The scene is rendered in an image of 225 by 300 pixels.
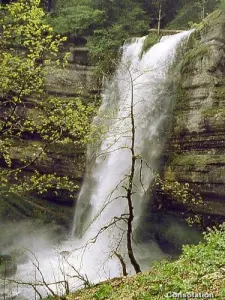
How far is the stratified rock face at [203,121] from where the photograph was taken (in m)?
16.4

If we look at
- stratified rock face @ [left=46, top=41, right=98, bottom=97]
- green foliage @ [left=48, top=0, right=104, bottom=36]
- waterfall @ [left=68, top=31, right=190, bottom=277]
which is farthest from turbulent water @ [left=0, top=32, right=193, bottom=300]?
green foliage @ [left=48, top=0, right=104, bottom=36]

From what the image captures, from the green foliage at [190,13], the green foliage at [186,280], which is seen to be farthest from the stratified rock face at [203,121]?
the green foliage at [186,280]

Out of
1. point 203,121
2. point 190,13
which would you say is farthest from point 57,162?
point 190,13

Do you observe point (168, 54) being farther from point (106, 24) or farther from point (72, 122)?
point (72, 122)

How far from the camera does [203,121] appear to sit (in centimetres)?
1698

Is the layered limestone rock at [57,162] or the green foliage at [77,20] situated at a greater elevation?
the green foliage at [77,20]

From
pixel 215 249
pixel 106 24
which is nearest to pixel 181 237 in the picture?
pixel 215 249

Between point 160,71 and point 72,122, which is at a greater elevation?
point 160,71

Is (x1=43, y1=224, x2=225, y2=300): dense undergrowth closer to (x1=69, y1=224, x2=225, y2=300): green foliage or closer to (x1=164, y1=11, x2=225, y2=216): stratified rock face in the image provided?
(x1=69, y1=224, x2=225, y2=300): green foliage

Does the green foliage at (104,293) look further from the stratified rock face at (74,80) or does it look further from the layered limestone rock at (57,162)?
the stratified rock face at (74,80)

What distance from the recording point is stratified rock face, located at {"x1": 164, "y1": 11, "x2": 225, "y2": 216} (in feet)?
53.7

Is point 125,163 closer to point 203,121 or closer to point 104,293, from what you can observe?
point 203,121

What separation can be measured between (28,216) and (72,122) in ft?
43.2

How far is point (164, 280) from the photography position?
22.2ft
